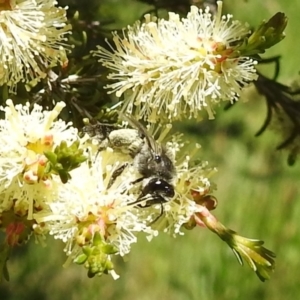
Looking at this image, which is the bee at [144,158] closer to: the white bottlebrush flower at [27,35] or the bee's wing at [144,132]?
the bee's wing at [144,132]

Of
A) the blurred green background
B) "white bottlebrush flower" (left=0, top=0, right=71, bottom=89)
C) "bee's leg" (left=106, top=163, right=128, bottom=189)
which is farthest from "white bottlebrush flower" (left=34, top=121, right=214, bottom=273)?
the blurred green background

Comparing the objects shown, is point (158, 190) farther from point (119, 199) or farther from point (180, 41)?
point (180, 41)

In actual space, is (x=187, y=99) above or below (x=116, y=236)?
above

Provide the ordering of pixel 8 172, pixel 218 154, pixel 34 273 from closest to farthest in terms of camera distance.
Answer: pixel 8 172 → pixel 34 273 → pixel 218 154

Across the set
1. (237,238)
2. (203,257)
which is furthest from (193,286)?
(237,238)

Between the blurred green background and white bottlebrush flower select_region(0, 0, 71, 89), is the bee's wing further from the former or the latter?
the blurred green background

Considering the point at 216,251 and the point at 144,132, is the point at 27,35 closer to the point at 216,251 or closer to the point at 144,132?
the point at 144,132
